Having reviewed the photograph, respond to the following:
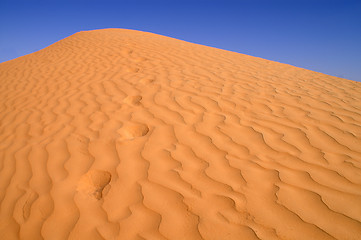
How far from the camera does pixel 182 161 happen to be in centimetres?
228

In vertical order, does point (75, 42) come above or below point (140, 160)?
below

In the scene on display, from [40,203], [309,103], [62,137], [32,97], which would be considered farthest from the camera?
[32,97]

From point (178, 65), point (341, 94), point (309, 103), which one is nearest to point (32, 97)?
point (178, 65)

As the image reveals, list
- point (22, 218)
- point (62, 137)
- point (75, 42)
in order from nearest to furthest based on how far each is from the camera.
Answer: point (22, 218), point (62, 137), point (75, 42)

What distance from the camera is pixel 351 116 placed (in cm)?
305

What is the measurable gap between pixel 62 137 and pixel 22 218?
127 cm

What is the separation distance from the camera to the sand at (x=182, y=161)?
164 centimetres

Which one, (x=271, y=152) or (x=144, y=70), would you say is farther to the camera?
(x=144, y=70)

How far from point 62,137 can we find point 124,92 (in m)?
1.50

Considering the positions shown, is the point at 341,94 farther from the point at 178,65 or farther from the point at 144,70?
A: the point at 144,70

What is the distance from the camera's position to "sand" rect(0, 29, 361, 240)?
1642 millimetres

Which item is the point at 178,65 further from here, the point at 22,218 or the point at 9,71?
the point at 9,71

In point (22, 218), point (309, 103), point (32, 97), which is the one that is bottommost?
point (32, 97)

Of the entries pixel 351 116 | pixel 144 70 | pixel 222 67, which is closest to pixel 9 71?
pixel 144 70
